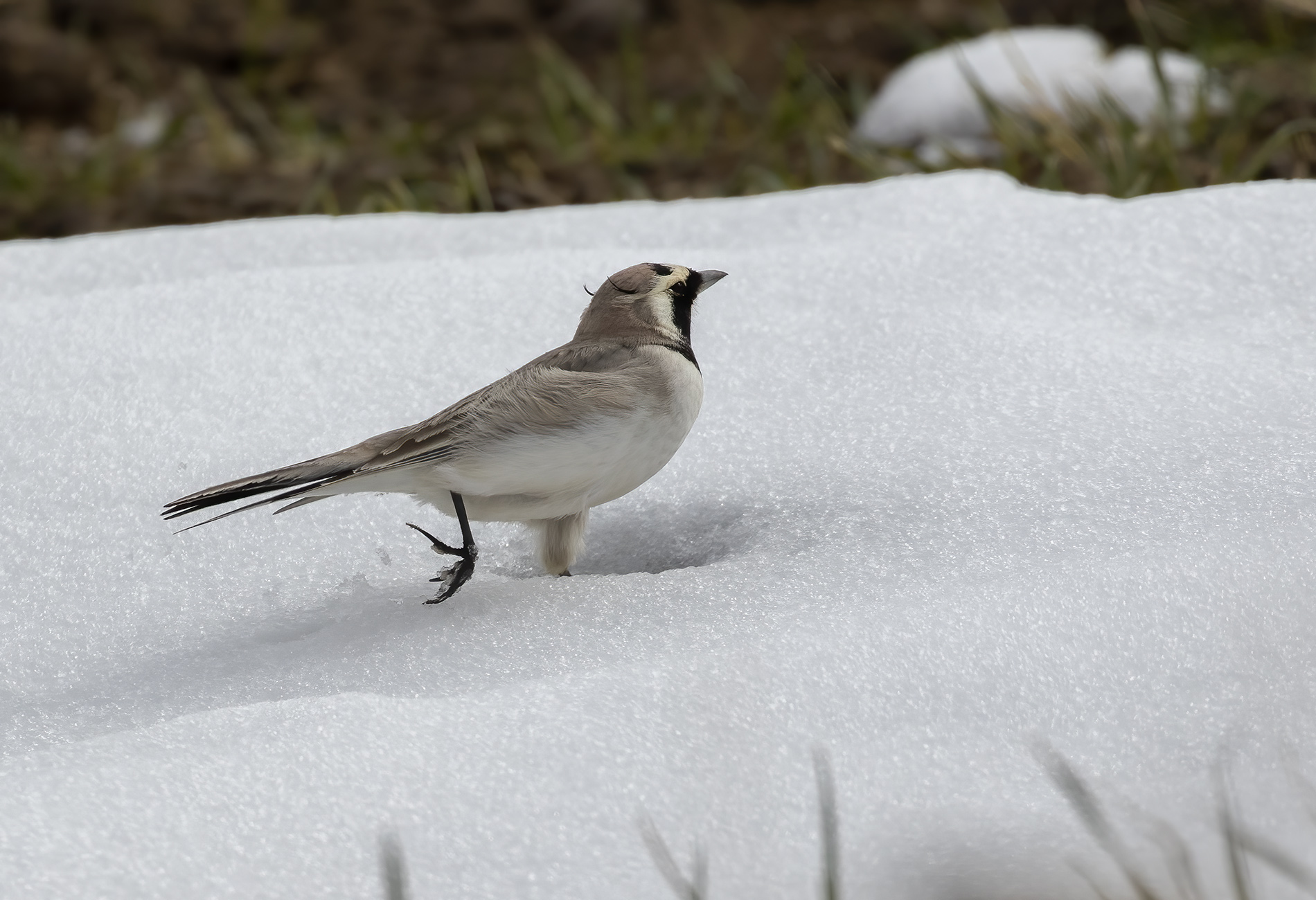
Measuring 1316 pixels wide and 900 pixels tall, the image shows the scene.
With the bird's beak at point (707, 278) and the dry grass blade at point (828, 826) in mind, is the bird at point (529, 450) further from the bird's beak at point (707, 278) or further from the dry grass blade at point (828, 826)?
the dry grass blade at point (828, 826)

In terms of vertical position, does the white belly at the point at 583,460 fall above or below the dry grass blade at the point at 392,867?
above

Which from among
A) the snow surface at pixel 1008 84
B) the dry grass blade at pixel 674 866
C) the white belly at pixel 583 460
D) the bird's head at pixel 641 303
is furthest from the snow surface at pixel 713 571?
the snow surface at pixel 1008 84

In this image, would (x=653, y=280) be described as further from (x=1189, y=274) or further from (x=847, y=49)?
(x=847, y=49)

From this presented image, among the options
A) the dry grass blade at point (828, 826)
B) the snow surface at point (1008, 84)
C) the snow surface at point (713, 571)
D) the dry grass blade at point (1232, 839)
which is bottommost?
the dry grass blade at point (1232, 839)

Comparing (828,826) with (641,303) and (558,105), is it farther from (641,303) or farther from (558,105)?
(558,105)

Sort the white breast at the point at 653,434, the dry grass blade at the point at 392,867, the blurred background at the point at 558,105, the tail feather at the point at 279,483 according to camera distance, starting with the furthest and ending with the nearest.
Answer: the blurred background at the point at 558,105 → the white breast at the point at 653,434 → the tail feather at the point at 279,483 → the dry grass blade at the point at 392,867

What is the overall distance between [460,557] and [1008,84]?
11.4 feet

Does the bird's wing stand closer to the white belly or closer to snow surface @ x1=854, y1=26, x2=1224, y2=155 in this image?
the white belly

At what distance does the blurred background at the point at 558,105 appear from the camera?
4.34 m

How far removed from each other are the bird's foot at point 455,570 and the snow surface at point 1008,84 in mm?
2874

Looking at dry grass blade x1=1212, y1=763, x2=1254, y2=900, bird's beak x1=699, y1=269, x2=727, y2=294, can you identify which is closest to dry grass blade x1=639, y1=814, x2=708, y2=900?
dry grass blade x1=1212, y1=763, x2=1254, y2=900

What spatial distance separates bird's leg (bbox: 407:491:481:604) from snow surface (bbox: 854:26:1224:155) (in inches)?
112

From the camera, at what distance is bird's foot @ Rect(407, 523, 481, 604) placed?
2100 millimetres

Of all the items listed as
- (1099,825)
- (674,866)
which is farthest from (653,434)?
(1099,825)
